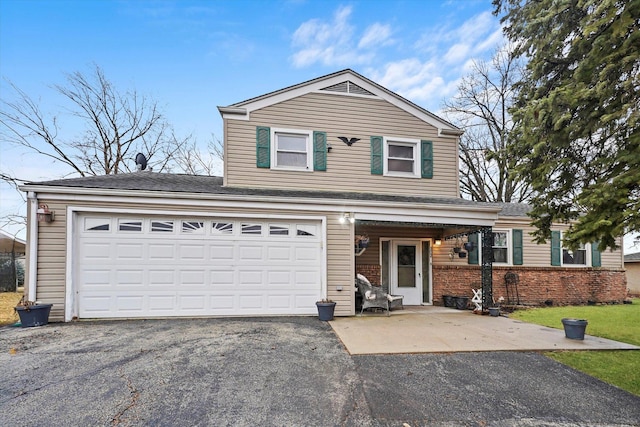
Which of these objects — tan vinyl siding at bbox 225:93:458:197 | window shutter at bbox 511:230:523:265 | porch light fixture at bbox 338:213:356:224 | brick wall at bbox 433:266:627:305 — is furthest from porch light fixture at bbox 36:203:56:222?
window shutter at bbox 511:230:523:265

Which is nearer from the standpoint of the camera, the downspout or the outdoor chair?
the downspout

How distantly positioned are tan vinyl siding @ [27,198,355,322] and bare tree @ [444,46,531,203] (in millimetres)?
14877

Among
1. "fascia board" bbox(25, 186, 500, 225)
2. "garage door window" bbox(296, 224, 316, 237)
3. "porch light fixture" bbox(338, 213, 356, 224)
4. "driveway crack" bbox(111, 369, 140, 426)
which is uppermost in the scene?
"fascia board" bbox(25, 186, 500, 225)

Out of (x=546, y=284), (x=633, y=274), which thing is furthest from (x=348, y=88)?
(x=633, y=274)

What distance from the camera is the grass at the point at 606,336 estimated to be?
168 inches

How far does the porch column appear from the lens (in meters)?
8.66

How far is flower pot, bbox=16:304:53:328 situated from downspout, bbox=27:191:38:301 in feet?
1.24

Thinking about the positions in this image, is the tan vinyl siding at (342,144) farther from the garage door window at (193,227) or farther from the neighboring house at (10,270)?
the neighboring house at (10,270)

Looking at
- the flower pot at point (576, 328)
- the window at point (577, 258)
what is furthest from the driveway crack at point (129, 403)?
the window at point (577, 258)

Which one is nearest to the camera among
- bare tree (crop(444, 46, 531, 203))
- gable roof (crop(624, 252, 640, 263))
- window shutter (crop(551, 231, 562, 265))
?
window shutter (crop(551, 231, 562, 265))

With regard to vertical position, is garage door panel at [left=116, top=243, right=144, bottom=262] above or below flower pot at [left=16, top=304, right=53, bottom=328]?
above

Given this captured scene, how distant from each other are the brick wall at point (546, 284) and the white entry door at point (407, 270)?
0.63 m

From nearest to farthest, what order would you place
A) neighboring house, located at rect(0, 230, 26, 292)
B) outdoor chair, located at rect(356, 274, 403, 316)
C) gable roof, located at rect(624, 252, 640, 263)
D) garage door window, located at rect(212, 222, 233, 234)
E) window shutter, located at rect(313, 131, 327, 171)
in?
garage door window, located at rect(212, 222, 233, 234) → outdoor chair, located at rect(356, 274, 403, 316) → window shutter, located at rect(313, 131, 327, 171) → neighboring house, located at rect(0, 230, 26, 292) → gable roof, located at rect(624, 252, 640, 263)

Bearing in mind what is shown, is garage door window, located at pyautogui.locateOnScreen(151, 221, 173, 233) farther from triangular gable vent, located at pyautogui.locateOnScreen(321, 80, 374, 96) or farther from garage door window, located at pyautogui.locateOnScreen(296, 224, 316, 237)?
triangular gable vent, located at pyautogui.locateOnScreen(321, 80, 374, 96)
